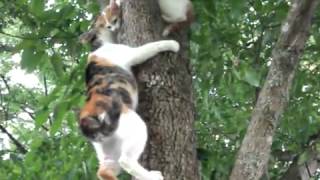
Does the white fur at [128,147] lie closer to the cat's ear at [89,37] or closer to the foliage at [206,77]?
the foliage at [206,77]

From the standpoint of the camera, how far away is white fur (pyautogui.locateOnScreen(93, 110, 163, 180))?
2982 millimetres

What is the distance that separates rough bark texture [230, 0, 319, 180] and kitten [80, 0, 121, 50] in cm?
104

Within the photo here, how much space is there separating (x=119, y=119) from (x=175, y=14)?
788 mm

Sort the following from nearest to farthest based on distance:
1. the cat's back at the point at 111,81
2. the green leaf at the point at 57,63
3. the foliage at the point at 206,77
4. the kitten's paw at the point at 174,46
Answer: the cat's back at the point at 111,81, the kitten's paw at the point at 174,46, the foliage at the point at 206,77, the green leaf at the point at 57,63

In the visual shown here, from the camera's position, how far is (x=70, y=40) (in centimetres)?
454

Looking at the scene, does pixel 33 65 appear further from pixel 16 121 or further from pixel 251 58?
pixel 16 121

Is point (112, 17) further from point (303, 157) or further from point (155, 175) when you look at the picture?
point (303, 157)

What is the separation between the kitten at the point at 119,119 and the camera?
3029 millimetres

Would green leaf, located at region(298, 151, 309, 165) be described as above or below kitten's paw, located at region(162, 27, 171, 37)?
below

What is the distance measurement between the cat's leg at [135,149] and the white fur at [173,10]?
28.3 inches

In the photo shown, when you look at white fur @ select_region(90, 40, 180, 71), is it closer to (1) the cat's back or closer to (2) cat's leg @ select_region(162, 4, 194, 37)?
(1) the cat's back

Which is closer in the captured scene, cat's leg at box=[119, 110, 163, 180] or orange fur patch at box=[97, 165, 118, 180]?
cat's leg at box=[119, 110, 163, 180]

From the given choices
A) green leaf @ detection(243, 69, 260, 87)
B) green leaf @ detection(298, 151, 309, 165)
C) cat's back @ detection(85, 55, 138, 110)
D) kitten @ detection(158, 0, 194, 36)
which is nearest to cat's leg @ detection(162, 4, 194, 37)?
kitten @ detection(158, 0, 194, 36)

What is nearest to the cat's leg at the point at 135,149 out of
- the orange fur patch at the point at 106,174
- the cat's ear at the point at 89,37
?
the orange fur patch at the point at 106,174
